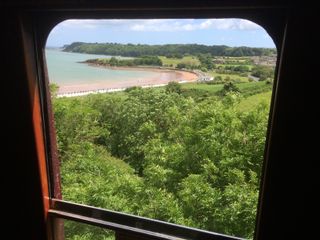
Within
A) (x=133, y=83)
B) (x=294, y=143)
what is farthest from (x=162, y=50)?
(x=294, y=143)

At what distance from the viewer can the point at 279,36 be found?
1.70 meters

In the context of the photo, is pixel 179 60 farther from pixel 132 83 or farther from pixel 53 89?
pixel 53 89

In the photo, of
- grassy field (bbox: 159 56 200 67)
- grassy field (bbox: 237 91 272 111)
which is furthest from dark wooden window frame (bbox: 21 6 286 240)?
grassy field (bbox: 159 56 200 67)

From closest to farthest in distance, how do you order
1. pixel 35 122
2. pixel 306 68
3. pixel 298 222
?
pixel 306 68 → pixel 298 222 → pixel 35 122

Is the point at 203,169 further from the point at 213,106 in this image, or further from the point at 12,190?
the point at 12,190

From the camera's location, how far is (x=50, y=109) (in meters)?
2.35

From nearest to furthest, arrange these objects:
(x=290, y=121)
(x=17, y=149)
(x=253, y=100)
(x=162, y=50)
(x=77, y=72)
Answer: (x=290, y=121) → (x=253, y=100) → (x=162, y=50) → (x=17, y=149) → (x=77, y=72)

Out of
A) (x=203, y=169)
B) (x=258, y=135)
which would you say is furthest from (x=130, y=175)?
(x=258, y=135)

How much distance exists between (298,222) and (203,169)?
2.96 ft

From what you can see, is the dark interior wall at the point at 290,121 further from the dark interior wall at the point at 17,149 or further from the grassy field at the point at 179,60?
the grassy field at the point at 179,60

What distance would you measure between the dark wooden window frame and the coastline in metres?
0.24

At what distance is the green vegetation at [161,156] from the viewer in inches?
90.2

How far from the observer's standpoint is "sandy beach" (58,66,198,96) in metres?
2.21

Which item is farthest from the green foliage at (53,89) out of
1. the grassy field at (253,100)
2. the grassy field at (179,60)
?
the grassy field at (253,100)
